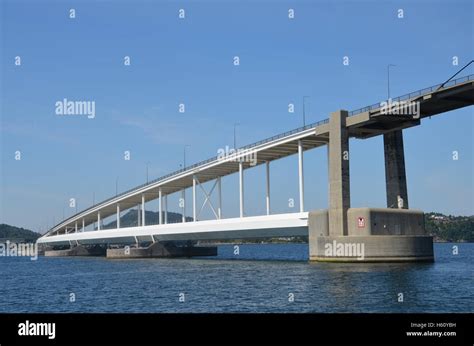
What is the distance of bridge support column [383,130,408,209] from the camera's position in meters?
68.6

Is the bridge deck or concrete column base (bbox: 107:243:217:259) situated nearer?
the bridge deck

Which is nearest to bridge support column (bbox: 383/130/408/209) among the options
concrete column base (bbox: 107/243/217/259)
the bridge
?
the bridge

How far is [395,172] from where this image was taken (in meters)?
69.0

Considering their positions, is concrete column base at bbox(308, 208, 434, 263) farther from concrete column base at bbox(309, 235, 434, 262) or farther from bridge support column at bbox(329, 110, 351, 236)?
bridge support column at bbox(329, 110, 351, 236)

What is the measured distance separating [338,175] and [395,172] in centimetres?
745

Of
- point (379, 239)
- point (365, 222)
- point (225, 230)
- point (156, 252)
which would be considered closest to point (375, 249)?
point (379, 239)

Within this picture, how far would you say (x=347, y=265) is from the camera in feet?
194

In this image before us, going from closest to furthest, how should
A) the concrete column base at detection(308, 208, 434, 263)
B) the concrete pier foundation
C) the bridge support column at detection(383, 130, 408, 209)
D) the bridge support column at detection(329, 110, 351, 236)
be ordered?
the concrete column base at detection(308, 208, 434, 263) < the concrete pier foundation < the bridge support column at detection(329, 110, 351, 236) < the bridge support column at detection(383, 130, 408, 209)

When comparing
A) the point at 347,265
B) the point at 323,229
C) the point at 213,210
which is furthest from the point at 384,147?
the point at 213,210

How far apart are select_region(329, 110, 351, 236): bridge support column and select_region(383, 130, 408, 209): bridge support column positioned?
6.06 meters

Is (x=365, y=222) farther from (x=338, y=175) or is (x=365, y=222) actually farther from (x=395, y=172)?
(x=395, y=172)

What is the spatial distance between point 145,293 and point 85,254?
108661 mm

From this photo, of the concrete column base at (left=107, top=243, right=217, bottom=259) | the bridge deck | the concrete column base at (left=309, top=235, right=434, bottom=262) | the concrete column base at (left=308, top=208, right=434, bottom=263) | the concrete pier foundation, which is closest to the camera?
the concrete column base at (left=309, top=235, right=434, bottom=262)
